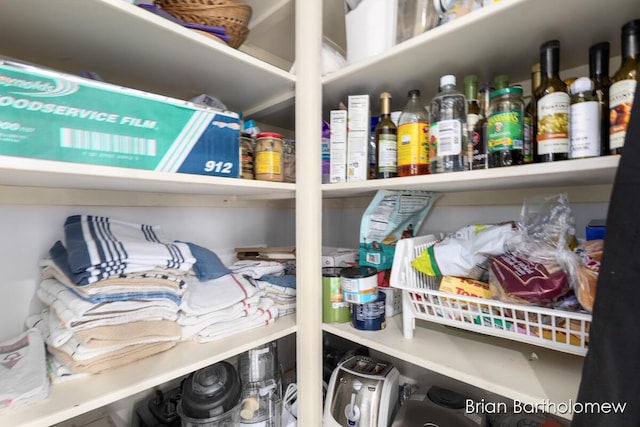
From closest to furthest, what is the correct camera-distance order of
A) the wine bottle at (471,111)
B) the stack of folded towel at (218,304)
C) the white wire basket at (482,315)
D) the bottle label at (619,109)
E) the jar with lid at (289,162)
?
1. the bottle label at (619,109)
2. the white wire basket at (482,315)
3. the wine bottle at (471,111)
4. the stack of folded towel at (218,304)
5. the jar with lid at (289,162)

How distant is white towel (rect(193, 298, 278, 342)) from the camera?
0.75m

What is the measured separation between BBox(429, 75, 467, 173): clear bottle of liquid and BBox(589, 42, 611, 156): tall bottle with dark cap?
0.22 meters

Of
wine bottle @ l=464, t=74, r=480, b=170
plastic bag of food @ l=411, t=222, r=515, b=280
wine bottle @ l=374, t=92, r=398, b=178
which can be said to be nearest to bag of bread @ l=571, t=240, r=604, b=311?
plastic bag of food @ l=411, t=222, r=515, b=280

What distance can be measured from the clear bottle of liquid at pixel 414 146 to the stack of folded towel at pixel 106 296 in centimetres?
60

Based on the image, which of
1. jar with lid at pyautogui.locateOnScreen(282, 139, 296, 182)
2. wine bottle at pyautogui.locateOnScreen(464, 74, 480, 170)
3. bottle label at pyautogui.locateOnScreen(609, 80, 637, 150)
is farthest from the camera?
jar with lid at pyautogui.locateOnScreen(282, 139, 296, 182)

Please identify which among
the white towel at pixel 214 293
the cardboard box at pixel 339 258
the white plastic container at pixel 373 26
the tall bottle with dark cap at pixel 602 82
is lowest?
the white towel at pixel 214 293

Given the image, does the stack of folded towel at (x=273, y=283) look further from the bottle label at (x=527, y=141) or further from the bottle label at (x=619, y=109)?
the bottle label at (x=619, y=109)

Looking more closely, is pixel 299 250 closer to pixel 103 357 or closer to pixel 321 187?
pixel 321 187

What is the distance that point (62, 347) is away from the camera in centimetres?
60

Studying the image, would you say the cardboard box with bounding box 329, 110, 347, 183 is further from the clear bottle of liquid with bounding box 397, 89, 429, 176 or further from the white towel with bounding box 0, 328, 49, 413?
the white towel with bounding box 0, 328, 49, 413

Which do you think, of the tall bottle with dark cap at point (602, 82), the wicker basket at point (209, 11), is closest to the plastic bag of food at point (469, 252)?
the tall bottle with dark cap at point (602, 82)

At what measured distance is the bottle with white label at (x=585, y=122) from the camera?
0.47m

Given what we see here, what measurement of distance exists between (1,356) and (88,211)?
1.27 feet

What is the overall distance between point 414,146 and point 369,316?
1.50 feet
